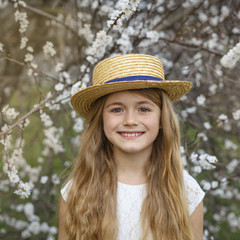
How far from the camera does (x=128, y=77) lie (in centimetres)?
153

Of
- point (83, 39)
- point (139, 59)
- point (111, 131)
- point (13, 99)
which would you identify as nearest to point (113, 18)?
point (139, 59)

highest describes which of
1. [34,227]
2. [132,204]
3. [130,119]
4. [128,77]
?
[128,77]

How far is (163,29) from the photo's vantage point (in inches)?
115

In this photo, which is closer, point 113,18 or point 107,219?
point 107,219

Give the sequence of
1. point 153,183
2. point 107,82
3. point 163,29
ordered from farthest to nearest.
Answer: point 163,29 → point 153,183 → point 107,82

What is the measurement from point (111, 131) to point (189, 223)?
2.24 feet

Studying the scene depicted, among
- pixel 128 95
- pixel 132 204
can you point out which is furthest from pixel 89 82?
pixel 132 204

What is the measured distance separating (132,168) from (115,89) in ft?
1.64

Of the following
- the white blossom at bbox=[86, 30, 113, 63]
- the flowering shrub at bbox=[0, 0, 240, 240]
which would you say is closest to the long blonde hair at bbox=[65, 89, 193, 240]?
the flowering shrub at bbox=[0, 0, 240, 240]

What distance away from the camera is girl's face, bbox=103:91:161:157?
5.13 feet

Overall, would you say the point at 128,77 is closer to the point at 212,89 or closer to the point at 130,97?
the point at 130,97

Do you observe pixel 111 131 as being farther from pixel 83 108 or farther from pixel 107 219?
pixel 107 219

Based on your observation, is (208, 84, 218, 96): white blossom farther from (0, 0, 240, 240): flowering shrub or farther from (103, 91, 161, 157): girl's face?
(103, 91, 161, 157): girl's face

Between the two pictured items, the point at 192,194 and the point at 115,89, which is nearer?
the point at 115,89
